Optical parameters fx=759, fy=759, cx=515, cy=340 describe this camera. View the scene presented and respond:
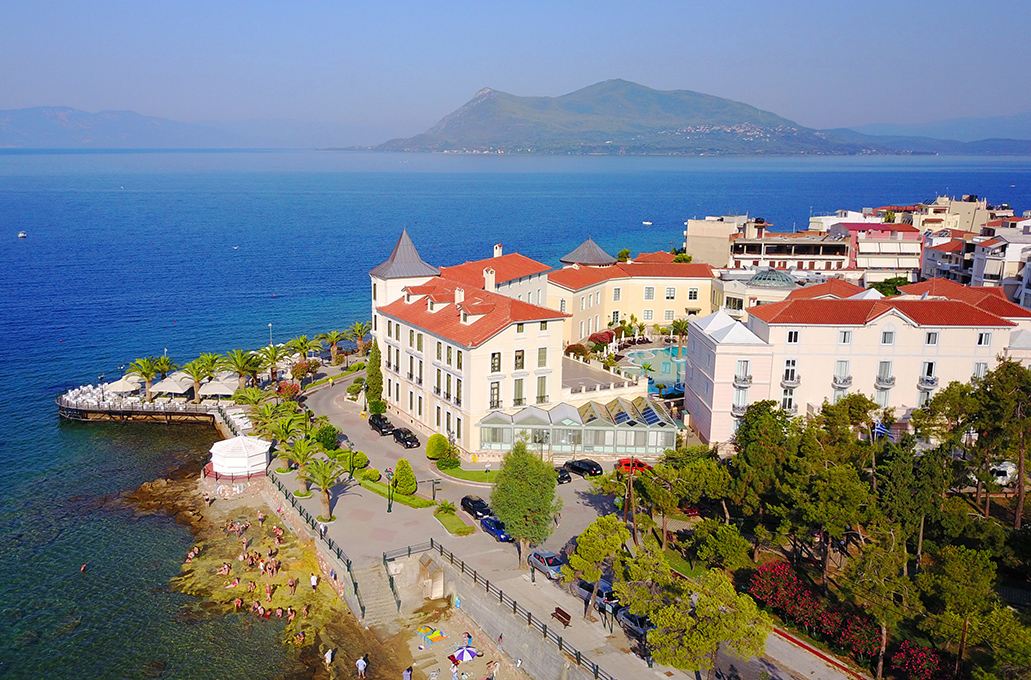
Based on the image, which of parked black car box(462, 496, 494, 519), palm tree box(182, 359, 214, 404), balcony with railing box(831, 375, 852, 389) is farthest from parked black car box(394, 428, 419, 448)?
balcony with railing box(831, 375, 852, 389)

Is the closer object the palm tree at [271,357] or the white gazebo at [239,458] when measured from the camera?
the white gazebo at [239,458]

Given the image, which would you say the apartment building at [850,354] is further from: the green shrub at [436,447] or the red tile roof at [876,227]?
the red tile roof at [876,227]

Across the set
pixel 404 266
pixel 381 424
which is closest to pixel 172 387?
pixel 381 424

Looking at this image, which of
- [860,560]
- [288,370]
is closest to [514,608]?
[860,560]

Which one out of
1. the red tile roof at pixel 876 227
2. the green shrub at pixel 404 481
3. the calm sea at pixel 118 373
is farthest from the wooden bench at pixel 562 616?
the red tile roof at pixel 876 227

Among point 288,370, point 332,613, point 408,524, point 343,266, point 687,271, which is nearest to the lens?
point 332,613

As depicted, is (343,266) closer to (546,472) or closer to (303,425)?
(303,425)

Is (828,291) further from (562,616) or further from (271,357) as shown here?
(271,357)
